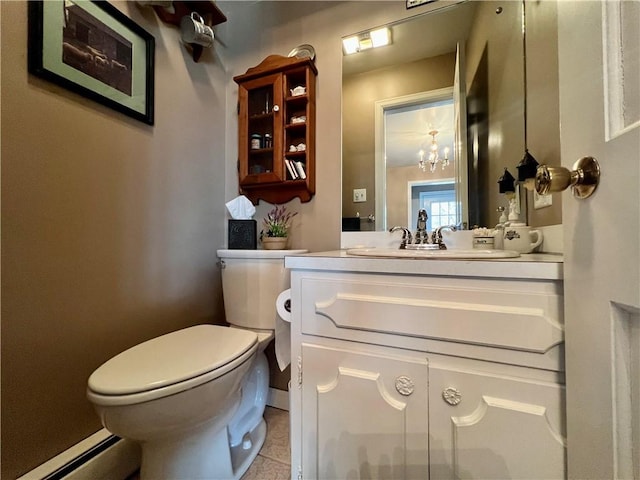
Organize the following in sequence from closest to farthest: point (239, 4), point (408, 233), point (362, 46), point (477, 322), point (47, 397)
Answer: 1. point (477, 322)
2. point (47, 397)
3. point (408, 233)
4. point (362, 46)
5. point (239, 4)

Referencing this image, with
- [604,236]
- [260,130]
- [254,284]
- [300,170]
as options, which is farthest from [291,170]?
[604,236]

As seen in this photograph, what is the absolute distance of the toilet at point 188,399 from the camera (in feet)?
2.11

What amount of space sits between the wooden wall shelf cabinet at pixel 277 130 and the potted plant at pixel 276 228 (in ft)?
0.24

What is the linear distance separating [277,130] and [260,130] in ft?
0.58

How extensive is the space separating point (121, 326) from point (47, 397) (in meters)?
0.26

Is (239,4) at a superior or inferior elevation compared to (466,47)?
superior

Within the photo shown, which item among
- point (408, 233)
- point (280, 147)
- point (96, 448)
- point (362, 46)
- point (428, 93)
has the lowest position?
point (96, 448)

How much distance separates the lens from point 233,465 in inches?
37.8

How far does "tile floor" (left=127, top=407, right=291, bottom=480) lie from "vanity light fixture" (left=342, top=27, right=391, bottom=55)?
72.5 inches

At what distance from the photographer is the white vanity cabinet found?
0.53 meters

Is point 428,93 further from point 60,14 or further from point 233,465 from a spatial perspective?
point 233,465

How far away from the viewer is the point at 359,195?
129 centimetres

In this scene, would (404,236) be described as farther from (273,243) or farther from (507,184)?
(273,243)

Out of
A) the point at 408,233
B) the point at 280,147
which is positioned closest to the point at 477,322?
the point at 408,233
